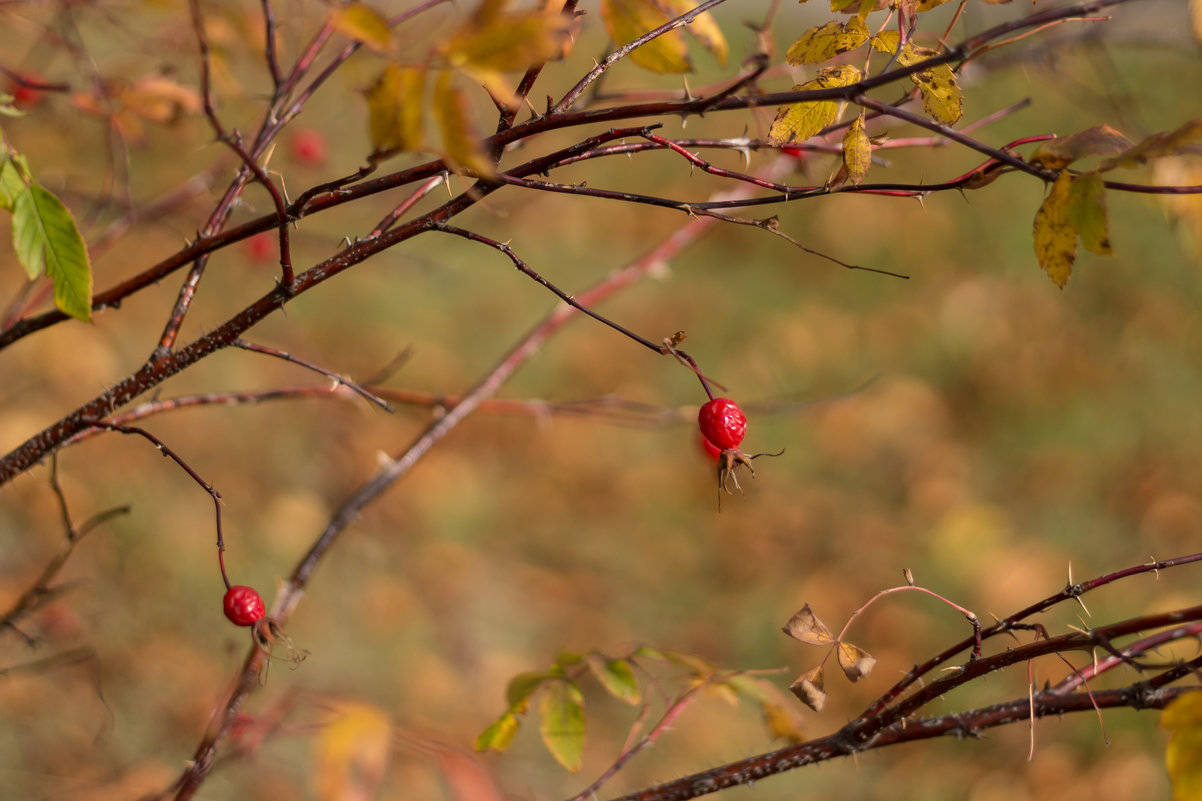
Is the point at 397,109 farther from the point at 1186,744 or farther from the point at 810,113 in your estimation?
the point at 1186,744

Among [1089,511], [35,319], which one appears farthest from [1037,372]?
[35,319]

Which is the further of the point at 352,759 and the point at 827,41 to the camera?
the point at 352,759

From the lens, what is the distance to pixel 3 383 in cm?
254

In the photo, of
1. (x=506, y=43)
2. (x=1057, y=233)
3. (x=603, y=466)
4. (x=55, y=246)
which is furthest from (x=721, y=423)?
(x=603, y=466)

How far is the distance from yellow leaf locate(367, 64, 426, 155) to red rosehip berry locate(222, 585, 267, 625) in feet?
1.59

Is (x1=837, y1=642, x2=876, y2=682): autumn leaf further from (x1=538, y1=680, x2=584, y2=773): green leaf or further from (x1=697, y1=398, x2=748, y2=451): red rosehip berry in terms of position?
(x1=538, y1=680, x2=584, y2=773): green leaf

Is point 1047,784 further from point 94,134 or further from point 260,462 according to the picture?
point 94,134

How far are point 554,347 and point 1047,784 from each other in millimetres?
2265

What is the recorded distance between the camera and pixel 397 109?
18.3 inches

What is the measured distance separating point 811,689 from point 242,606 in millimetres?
497

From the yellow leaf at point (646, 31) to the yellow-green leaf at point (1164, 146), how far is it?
33 cm

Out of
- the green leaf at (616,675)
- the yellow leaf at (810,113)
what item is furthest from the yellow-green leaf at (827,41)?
the green leaf at (616,675)

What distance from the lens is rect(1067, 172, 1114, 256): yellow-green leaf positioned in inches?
21.3

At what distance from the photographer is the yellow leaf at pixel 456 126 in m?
0.44
